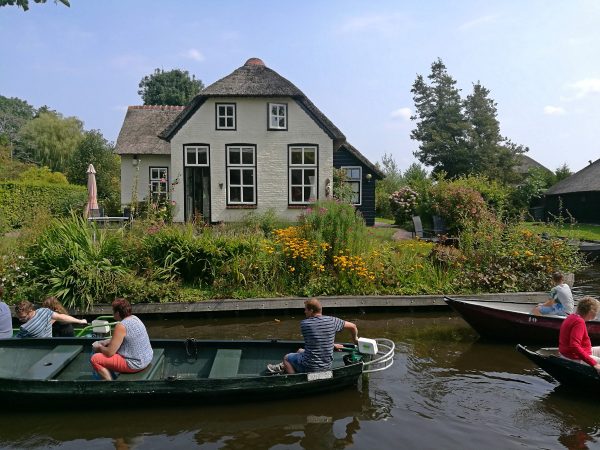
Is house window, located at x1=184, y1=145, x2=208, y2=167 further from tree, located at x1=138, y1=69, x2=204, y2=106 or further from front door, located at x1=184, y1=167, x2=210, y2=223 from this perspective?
tree, located at x1=138, y1=69, x2=204, y2=106

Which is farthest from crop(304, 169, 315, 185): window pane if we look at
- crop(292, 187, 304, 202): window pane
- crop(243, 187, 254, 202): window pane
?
crop(243, 187, 254, 202): window pane

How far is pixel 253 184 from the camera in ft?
72.0

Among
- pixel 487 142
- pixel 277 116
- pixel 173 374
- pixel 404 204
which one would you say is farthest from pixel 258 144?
pixel 487 142

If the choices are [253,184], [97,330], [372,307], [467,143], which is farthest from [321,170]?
[467,143]

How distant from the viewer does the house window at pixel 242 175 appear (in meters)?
21.9

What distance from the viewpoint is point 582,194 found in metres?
35.2

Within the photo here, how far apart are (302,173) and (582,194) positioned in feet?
75.8

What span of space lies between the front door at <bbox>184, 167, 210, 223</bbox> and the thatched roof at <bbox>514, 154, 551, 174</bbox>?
3382cm

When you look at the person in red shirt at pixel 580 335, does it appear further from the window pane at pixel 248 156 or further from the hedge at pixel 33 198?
the hedge at pixel 33 198

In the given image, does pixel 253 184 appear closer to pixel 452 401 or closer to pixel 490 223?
pixel 490 223

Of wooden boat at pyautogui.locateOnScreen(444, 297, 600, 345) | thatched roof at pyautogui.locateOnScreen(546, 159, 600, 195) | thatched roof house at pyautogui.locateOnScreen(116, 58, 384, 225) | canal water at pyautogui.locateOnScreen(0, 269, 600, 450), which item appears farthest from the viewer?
thatched roof at pyautogui.locateOnScreen(546, 159, 600, 195)

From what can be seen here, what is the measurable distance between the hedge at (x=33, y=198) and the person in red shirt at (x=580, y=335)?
21.4 m

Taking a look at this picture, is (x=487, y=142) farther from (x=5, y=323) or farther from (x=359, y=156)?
(x=5, y=323)

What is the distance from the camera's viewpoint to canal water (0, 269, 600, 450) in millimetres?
6305
